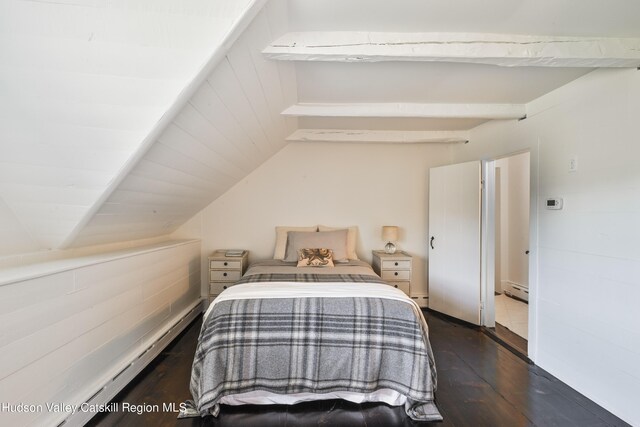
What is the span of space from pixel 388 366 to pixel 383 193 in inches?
90.4

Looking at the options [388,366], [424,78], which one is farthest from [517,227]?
[388,366]

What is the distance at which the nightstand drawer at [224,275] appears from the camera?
9.50 ft

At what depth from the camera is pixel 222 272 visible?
114 inches

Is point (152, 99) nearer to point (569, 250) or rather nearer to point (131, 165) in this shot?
point (131, 165)

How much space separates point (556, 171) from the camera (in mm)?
2006

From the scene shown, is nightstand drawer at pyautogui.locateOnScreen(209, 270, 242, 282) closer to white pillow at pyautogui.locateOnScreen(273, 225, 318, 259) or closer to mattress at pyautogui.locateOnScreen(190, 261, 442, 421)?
white pillow at pyautogui.locateOnScreen(273, 225, 318, 259)

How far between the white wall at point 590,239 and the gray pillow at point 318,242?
1.79 metres

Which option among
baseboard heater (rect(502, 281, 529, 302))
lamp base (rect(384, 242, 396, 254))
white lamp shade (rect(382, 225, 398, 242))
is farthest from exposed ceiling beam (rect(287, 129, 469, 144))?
baseboard heater (rect(502, 281, 529, 302))

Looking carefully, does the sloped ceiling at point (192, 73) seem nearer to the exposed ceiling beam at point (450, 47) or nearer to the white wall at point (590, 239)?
the exposed ceiling beam at point (450, 47)

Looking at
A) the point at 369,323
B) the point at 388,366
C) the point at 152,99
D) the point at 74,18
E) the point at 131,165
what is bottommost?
the point at 388,366

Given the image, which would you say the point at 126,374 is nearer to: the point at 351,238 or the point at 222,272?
the point at 222,272

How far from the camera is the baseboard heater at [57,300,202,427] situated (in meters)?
1.39

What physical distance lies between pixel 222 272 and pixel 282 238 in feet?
2.61

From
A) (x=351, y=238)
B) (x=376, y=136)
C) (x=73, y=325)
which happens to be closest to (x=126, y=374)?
(x=73, y=325)
